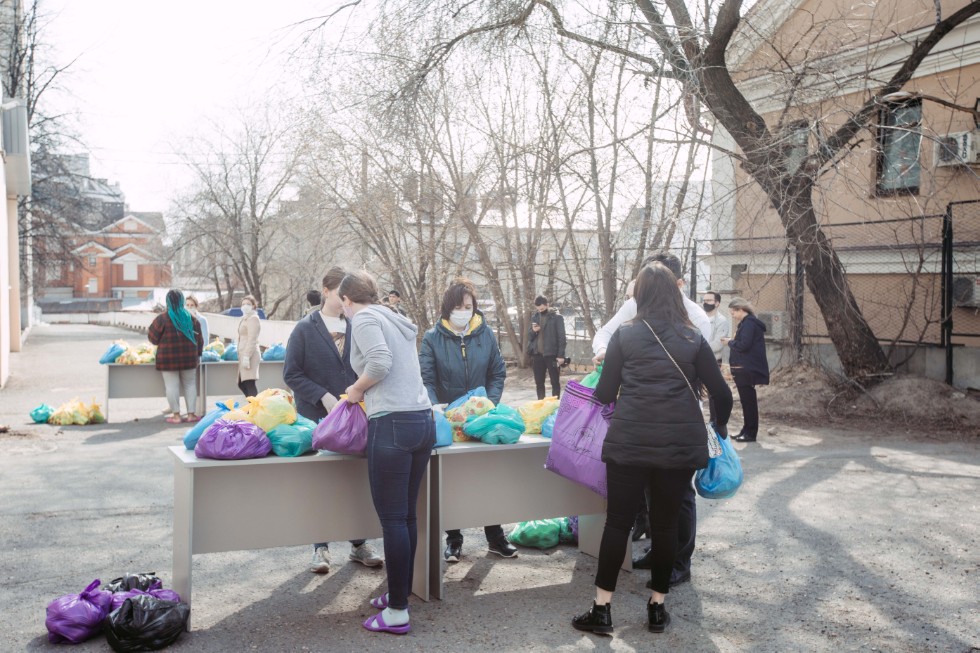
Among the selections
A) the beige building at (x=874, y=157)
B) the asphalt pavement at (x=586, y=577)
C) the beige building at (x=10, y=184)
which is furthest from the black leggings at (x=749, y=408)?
the beige building at (x=10, y=184)

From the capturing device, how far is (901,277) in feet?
49.7

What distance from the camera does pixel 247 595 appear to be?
202 inches

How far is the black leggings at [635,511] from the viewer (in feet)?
14.6

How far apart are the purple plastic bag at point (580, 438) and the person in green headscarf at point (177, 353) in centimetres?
855

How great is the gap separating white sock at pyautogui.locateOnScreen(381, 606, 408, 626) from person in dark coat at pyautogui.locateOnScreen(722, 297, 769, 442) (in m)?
6.98

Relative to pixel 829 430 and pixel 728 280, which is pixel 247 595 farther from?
pixel 728 280

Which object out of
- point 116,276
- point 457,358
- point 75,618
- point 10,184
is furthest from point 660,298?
point 116,276

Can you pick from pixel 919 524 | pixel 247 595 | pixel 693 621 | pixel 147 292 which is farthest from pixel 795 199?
pixel 147 292

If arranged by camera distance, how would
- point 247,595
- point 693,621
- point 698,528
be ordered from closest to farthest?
point 693,621 < point 247,595 < point 698,528

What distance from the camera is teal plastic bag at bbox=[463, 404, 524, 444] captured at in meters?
5.18

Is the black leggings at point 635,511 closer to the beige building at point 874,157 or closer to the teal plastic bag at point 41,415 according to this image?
the beige building at point 874,157

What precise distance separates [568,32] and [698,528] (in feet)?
25.8

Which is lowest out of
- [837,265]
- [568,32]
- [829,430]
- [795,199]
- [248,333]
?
[829,430]

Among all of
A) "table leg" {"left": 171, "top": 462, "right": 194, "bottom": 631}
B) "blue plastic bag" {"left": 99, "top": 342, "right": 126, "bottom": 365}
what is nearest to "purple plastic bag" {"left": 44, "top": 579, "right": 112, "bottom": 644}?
"table leg" {"left": 171, "top": 462, "right": 194, "bottom": 631}
